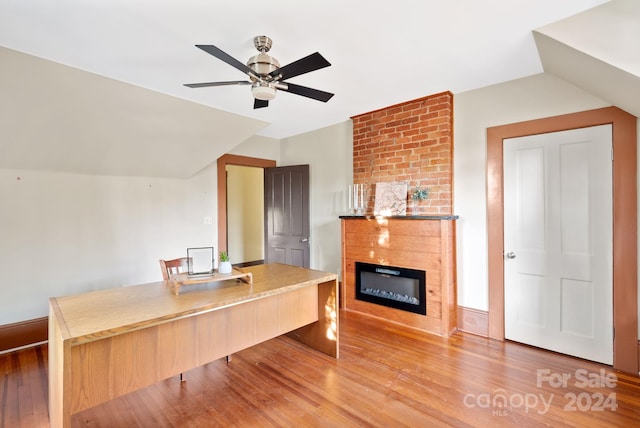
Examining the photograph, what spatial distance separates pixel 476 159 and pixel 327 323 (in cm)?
226

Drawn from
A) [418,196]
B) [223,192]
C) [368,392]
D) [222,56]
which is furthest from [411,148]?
[223,192]

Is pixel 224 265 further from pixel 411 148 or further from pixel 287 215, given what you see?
pixel 287 215

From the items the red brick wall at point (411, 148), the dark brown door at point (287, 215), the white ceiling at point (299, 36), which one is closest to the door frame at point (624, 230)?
the white ceiling at point (299, 36)

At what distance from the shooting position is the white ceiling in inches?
70.9

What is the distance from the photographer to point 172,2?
1731mm

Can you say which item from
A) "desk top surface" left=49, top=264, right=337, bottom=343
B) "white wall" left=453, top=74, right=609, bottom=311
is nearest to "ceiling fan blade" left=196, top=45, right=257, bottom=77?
"desk top surface" left=49, top=264, right=337, bottom=343

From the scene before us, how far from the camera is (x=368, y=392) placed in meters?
2.16

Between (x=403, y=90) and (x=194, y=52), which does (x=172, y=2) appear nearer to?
(x=194, y=52)

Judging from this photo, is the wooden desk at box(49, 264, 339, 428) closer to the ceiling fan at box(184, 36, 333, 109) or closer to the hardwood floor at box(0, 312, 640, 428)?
the hardwood floor at box(0, 312, 640, 428)

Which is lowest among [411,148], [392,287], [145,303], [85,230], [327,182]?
[392,287]

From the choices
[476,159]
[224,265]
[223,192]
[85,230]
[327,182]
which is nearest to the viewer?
[224,265]

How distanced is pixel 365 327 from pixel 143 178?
328 cm

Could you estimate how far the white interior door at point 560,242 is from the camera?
2492 mm

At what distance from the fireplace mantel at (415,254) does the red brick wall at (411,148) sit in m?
0.23
